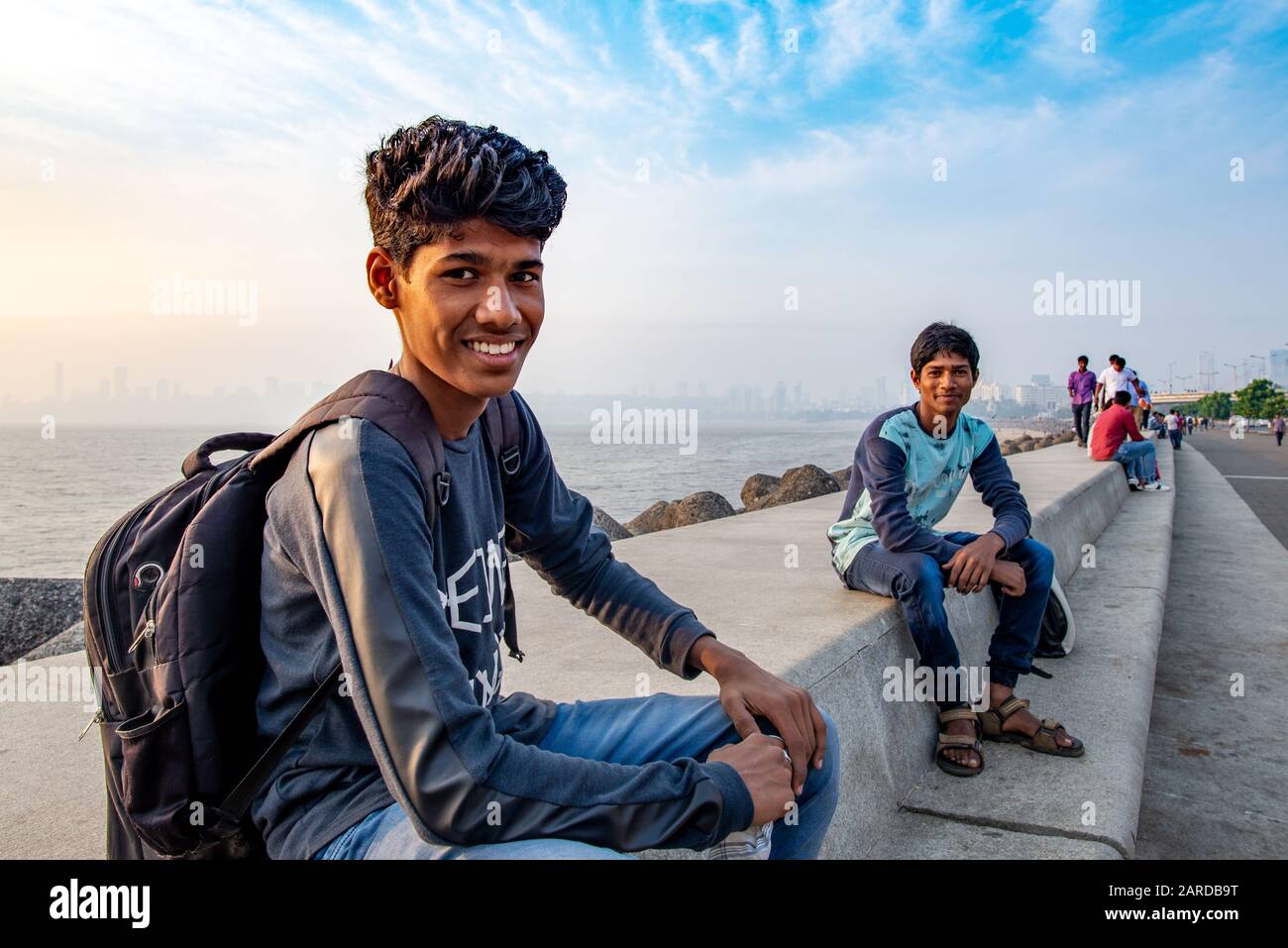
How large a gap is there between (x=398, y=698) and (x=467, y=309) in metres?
0.72

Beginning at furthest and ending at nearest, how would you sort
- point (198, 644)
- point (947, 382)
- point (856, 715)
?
point (947, 382) → point (856, 715) → point (198, 644)

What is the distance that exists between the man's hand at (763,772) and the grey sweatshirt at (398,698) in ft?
0.11

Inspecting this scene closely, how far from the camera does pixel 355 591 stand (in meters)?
1.37

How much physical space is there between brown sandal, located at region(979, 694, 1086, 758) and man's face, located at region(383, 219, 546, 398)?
9.33 feet

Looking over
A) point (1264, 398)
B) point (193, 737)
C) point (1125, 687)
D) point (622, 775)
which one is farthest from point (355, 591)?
point (1264, 398)

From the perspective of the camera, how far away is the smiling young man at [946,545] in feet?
11.8

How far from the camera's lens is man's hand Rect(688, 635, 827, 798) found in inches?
72.8

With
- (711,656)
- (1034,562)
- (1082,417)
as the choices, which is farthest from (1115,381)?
(711,656)

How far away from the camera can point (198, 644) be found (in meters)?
1.46

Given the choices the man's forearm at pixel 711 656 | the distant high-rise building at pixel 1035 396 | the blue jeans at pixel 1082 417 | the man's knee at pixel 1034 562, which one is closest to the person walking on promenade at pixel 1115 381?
the blue jeans at pixel 1082 417

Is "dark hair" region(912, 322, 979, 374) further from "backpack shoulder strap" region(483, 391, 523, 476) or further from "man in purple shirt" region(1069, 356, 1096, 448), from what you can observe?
"man in purple shirt" region(1069, 356, 1096, 448)

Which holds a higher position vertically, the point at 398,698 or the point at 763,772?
the point at 398,698

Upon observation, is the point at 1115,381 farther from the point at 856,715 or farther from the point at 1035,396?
the point at 1035,396

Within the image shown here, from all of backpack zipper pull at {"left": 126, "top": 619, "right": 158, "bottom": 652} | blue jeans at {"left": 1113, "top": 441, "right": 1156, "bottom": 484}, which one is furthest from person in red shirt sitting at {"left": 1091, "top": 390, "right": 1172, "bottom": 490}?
backpack zipper pull at {"left": 126, "top": 619, "right": 158, "bottom": 652}
